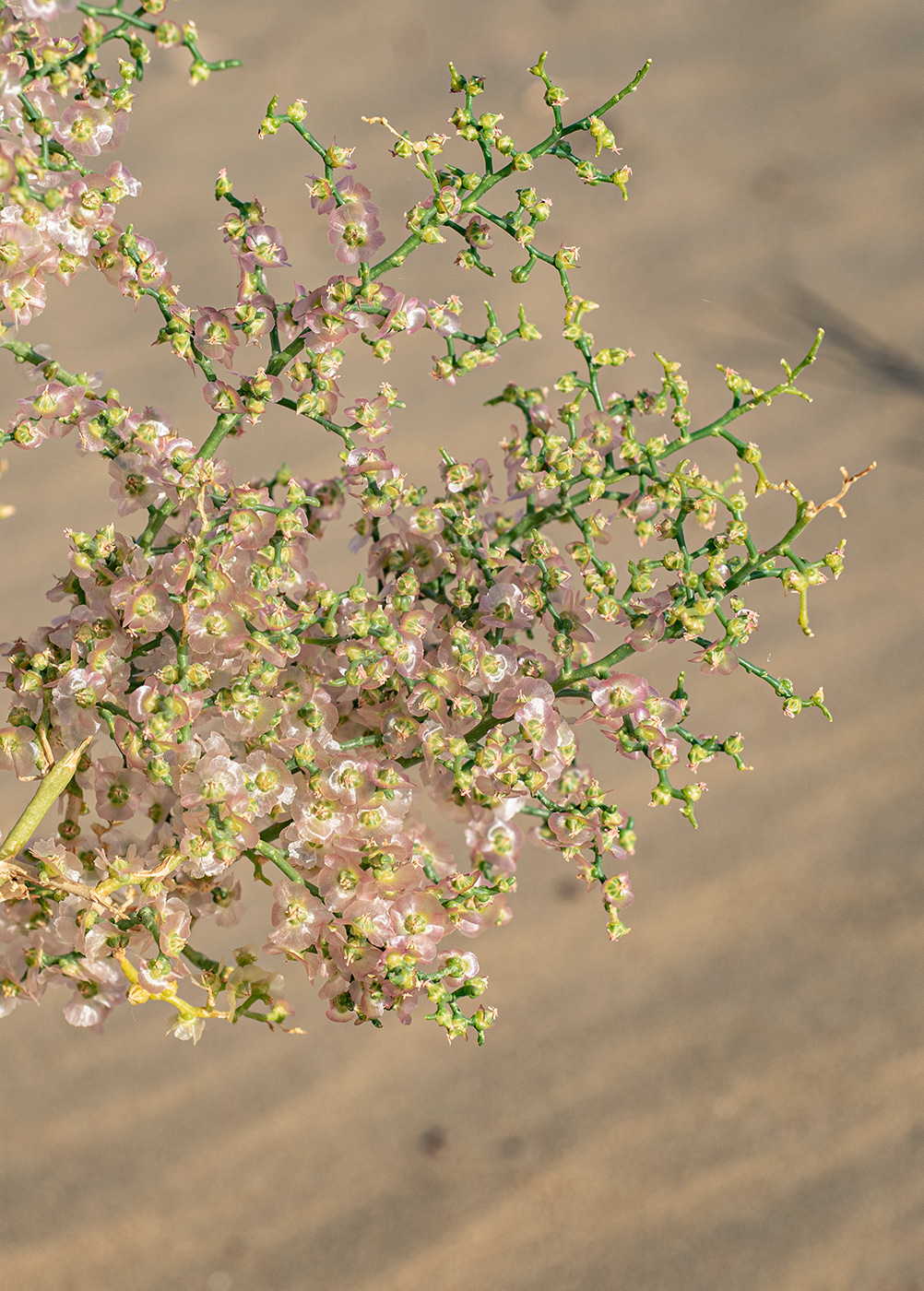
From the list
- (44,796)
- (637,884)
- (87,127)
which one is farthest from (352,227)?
(637,884)

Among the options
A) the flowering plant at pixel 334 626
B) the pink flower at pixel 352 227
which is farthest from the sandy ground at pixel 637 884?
the pink flower at pixel 352 227

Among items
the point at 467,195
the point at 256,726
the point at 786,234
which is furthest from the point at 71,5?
the point at 786,234

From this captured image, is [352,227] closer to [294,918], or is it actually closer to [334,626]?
[334,626]

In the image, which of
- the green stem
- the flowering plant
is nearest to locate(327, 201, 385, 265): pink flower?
the flowering plant

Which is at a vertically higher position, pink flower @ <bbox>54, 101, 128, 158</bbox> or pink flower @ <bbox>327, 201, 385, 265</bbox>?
pink flower @ <bbox>54, 101, 128, 158</bbox>

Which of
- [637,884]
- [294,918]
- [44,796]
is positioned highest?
[637,884]

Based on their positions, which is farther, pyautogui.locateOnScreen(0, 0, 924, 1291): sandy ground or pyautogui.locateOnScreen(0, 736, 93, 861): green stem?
pyautogui.locateOnScreen(0, 0, 924, 1291): sandy ground

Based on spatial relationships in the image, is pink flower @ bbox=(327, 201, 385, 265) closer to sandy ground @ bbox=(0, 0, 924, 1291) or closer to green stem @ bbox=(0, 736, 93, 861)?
green stem @ bbox=(0, 736, 93, 861)
